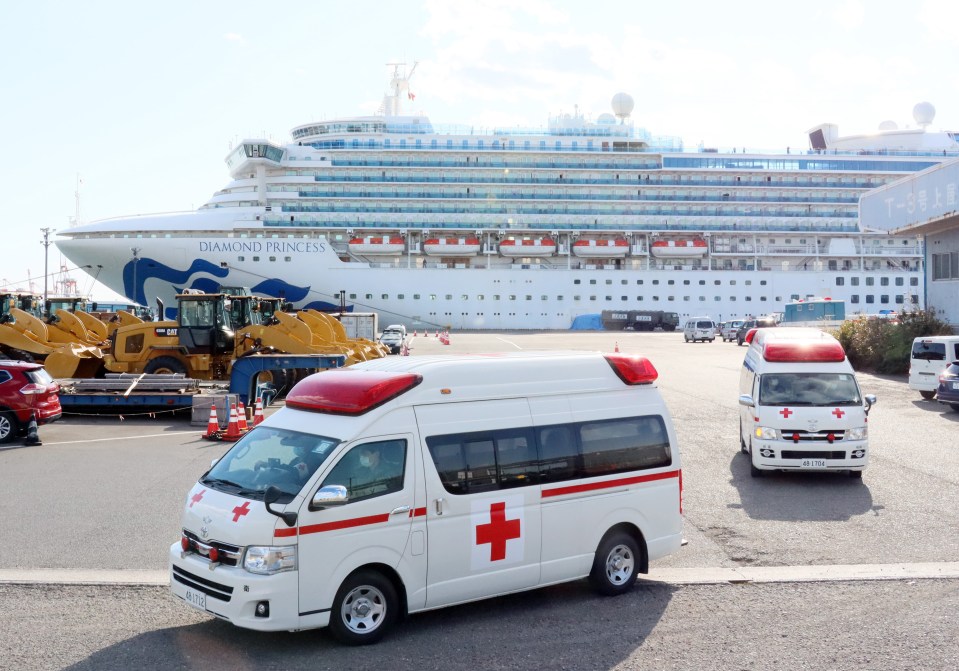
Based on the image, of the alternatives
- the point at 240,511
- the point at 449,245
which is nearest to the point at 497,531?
the point at 240,511

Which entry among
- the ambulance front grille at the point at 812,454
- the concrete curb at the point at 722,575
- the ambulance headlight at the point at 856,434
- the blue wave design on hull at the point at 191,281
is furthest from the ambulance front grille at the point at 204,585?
the blue wave design on hull at the point at 191,281

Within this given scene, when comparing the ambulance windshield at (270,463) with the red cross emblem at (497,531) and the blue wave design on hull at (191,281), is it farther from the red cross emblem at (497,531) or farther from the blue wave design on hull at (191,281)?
the blue wave design on hull at (191,281)

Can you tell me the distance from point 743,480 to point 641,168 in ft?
181

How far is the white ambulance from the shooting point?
5.43m

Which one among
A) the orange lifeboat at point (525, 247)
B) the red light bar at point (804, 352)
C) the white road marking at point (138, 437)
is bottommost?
the white road marking at point (138, 437)

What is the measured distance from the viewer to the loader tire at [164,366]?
2116 centimetres

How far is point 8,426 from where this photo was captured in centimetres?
1448

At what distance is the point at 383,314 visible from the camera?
59.6 metres

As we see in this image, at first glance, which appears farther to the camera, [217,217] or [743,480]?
[217,217]

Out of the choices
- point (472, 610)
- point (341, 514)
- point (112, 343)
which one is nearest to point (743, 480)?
point (472, 610)

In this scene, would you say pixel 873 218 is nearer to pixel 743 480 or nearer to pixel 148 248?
pixel 743 480

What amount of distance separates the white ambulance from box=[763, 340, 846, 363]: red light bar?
580 centimetres

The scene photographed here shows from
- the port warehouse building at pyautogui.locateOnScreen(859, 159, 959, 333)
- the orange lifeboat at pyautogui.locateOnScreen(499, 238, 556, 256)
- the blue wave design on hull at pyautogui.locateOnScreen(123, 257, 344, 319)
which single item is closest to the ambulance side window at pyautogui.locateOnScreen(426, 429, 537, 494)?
the port warehouse building at pyautogui.locateOnScreen(859, 159, 959, 333)

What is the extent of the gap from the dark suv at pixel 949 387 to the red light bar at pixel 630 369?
45.0 ft
